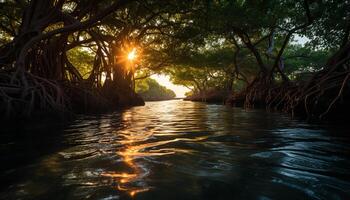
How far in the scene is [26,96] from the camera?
590 centimetres

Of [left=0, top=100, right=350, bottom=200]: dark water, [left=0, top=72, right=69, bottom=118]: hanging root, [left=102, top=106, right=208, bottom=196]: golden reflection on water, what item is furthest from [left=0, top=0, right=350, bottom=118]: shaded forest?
[left=102, top=106, right=208, bottom=196]: golden reflection on water

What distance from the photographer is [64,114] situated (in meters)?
6.51

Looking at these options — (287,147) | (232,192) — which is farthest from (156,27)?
(232,192)

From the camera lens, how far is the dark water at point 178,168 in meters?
1.70

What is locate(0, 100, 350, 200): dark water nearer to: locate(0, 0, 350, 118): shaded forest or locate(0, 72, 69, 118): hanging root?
locate(0, 72, 69, 118): hanging root

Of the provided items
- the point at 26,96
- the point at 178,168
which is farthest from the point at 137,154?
the point at 26,96

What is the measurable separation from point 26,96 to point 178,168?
5.07 meters

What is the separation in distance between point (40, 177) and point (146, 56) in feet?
59.2

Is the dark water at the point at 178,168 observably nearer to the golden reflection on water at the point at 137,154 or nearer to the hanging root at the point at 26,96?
the golden reflection on water at the point at 137,154

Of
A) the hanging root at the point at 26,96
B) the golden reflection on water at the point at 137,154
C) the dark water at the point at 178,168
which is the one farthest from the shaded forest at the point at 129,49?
the golden reflection on water at the point at 137,154

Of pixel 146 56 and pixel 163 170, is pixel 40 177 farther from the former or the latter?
pixel 146 56

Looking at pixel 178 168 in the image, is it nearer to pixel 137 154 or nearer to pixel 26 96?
pixel 137 154

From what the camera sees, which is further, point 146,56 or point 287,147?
point 146,56

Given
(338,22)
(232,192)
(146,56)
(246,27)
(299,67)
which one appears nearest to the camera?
(232,192)
